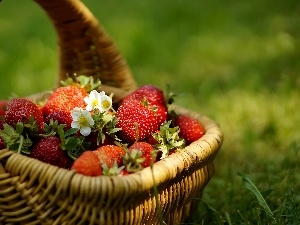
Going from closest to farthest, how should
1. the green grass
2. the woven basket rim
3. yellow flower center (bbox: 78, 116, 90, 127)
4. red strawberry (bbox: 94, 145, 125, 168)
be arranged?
the woven basket rim, red strawberry (bbox: 94, 145, 125, 168), yellow flower center (bbox: 78, 116, 90, 127), the green grass

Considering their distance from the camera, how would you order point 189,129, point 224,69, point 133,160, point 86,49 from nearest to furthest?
1. point 133,160
2. point 189,129
3. point 86,49
4. point 224,69

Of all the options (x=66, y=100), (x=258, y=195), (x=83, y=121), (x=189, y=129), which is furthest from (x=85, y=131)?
(x=258, y=195)

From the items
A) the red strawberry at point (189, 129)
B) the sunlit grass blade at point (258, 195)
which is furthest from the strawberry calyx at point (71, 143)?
the sunlit grass blade at point (258, 195)

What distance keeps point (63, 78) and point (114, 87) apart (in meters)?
0.15

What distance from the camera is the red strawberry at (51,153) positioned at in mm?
1151

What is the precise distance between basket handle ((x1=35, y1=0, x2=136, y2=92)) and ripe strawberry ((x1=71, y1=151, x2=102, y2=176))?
0.54 meters

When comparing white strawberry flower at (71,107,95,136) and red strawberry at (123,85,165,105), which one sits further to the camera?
red strawberry at (123,85,165,105)

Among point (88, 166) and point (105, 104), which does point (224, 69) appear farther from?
point (88, 166)

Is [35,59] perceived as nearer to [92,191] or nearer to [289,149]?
[289,149]

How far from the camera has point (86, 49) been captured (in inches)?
62.3

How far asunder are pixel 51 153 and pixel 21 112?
14cm

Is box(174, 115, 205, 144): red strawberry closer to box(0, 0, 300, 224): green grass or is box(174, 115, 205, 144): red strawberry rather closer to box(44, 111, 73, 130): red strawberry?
box(0, 0, 300, 224): green grass

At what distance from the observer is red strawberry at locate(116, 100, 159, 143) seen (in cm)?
126

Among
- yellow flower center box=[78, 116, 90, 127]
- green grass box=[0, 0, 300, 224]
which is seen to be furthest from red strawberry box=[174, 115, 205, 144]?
yellow flower center box=[78, 116, 90, 127]
